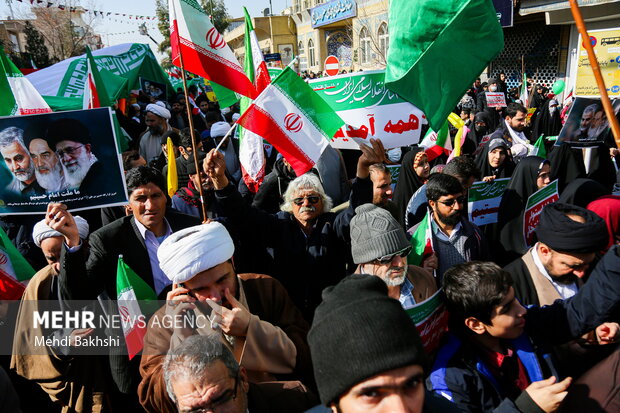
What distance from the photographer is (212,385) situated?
1.62 metres

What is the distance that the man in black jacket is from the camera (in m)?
2.43

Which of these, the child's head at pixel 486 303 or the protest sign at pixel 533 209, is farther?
the protest sign at pixel 533 209

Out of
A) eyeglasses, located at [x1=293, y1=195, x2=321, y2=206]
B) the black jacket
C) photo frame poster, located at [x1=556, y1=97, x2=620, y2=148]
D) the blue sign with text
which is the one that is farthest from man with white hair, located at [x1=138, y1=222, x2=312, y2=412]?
the blue sign with text

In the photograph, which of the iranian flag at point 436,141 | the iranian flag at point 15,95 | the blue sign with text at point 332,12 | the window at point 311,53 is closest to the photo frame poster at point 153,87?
the iranian flag at point 15,95

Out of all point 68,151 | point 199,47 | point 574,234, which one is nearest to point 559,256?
point 574,234

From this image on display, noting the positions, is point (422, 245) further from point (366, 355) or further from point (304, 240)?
point (366, 355)

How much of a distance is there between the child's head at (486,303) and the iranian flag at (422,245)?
996 millimetres

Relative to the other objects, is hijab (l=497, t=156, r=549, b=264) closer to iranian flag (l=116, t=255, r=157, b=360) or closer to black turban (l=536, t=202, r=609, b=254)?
black turban (l=536, t=202, r=609, b=254)

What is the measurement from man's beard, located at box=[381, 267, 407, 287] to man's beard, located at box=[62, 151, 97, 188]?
6.80 ft

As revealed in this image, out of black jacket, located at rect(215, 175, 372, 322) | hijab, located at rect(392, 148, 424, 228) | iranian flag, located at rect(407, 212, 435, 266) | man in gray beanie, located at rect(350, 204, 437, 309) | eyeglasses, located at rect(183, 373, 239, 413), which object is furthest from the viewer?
hijab, located at rect(392, 148, 424, 228)

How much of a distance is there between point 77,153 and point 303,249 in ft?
5.49

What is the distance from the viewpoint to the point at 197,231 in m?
2.09

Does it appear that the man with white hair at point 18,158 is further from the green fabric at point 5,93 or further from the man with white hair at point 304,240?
the green fabric at point 5,93

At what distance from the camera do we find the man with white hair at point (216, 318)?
1827 millimetres
